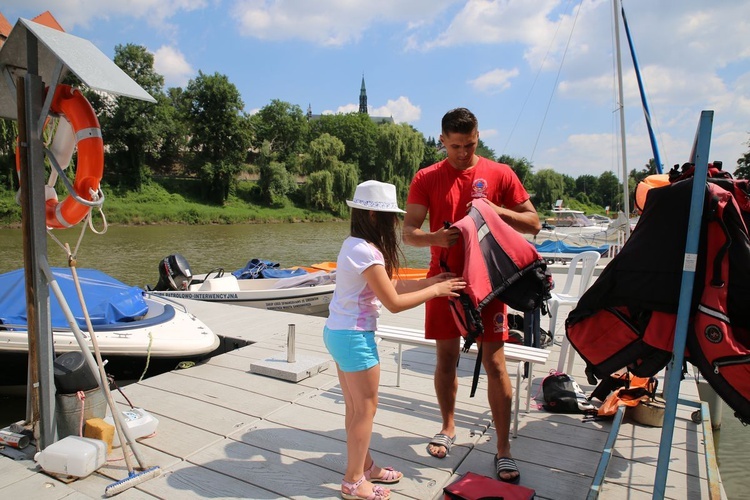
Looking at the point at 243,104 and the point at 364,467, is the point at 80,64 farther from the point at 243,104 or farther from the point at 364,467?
the point at 243,104

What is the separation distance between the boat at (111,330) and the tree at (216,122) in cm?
4396

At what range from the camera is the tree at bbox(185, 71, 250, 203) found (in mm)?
48594

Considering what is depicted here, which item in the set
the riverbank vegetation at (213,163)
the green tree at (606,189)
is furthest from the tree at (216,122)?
the green tree at (606,189)

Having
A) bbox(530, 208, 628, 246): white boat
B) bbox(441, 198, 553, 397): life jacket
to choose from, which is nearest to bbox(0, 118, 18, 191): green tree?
bbox(530, 208, 628, 246): white boat

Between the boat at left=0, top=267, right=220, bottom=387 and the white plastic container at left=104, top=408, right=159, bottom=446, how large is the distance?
149 cm

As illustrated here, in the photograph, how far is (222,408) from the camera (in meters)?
3.70

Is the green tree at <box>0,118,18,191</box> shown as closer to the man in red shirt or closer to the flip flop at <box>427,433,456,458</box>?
the man in red shirt

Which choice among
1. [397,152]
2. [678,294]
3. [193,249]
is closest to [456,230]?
[678,294]

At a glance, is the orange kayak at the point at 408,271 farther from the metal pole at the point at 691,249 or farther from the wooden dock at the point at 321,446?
the metal pole at the point at 691,249

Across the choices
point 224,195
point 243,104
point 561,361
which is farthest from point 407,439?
point 243,104

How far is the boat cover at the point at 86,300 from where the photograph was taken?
4.70m

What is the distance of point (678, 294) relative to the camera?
2.00 m

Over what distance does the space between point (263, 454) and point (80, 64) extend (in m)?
2.23

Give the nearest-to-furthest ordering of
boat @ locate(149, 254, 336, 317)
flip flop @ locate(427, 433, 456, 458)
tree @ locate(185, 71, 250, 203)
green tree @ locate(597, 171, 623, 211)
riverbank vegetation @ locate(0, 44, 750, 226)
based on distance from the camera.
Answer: flip flop @ locate(427, 433, 456, 458) < boat @ locate(149, 254, 336, 317) < riverbank vegetation @ locate(0, 44, 750, 226) < tree @ locate(185, 71, 250, 203) < green tree @ locate(597, 171, 623, 211)
